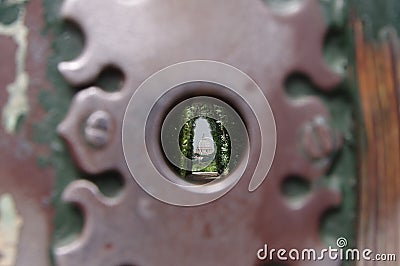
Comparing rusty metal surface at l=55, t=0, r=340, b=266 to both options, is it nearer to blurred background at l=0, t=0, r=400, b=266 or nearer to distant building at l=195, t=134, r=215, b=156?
blurred background at l=0, t=0, r=400, b=266

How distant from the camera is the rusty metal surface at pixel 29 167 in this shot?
0.72m

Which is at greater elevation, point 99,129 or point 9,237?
point 99,129

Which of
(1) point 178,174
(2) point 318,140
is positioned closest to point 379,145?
(2) point 318,140

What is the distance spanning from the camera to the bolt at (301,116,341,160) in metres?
0.72

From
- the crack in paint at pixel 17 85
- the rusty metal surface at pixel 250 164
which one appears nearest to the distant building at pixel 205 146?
the rusty metal surface at pixel 250 164

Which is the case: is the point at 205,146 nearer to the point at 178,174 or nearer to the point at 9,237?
the point at 178,174

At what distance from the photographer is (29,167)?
28.7 inches

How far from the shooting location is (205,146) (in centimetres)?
93

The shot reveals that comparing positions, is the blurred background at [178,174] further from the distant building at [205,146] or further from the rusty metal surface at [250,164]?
the distant building at [205,146]

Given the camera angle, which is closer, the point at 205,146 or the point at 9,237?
the point at 9,237

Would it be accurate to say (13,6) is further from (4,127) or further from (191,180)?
(191,180)

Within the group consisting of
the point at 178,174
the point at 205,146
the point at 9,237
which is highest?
the point at 205,146

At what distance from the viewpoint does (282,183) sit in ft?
2.35

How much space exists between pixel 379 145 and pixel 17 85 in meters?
0.48
